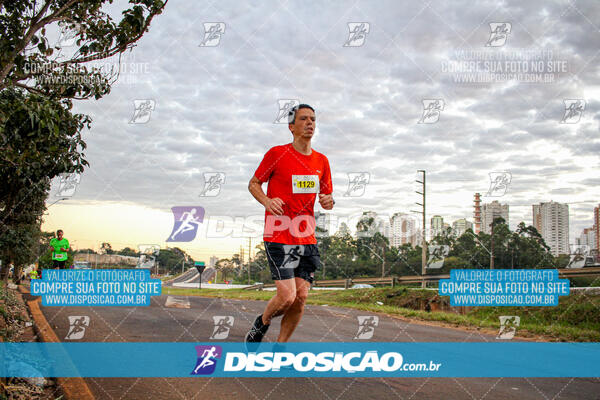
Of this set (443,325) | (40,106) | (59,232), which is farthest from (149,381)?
(59,232)

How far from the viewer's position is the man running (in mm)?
2803

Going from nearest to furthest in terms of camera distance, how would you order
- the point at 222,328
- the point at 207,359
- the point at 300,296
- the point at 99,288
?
the point at 300,296 → the point at 207,359 → the point at 222,328 → the point at 99,288

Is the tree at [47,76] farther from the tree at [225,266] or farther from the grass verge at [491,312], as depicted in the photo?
the grass verge at [491,312]

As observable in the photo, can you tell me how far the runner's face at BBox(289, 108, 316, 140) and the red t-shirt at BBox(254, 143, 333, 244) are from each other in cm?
18

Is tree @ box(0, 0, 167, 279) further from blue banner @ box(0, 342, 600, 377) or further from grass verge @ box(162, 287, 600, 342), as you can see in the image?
grass verge @ box(162, 287, 600, 342)

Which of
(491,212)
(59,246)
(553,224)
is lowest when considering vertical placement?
(59,246)

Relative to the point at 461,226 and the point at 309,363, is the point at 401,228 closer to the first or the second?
the point at 461,226

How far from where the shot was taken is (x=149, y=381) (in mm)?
4047

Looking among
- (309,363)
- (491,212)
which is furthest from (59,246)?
(491,212)

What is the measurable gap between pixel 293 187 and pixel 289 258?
0.47 meters

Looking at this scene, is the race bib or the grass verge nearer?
the race bib

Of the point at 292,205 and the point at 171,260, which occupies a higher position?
the point at 292,205

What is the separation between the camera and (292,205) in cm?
285

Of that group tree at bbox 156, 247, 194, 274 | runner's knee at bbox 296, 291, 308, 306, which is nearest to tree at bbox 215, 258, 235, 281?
tree at bbox 156, 247, 194, 274
